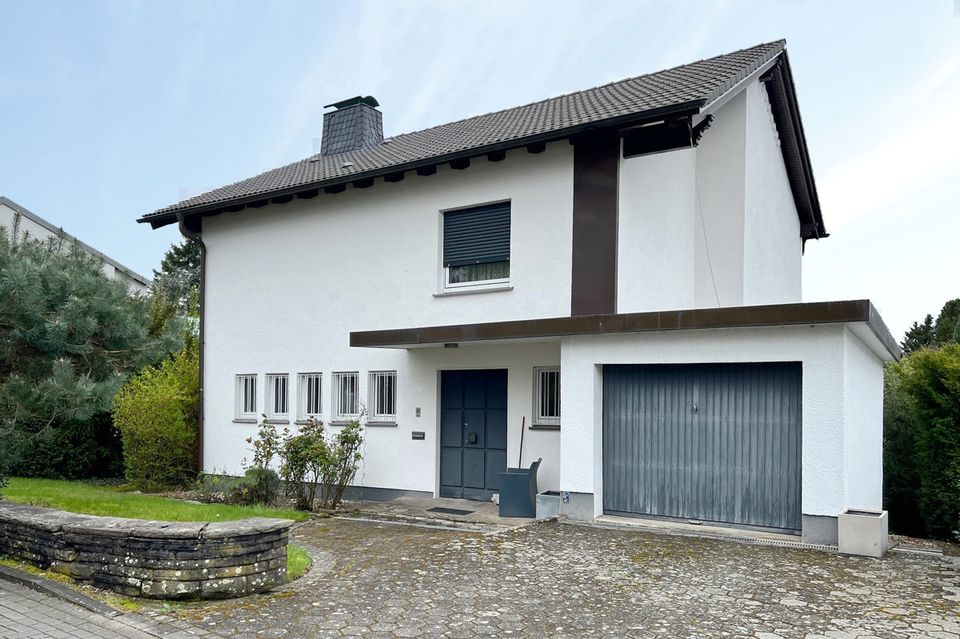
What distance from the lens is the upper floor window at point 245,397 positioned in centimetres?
1611

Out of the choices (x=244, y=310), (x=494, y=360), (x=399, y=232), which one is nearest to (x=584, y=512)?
(x=494, y=360)

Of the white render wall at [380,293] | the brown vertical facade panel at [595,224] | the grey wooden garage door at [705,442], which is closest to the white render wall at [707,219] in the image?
the brown vertical facade panel at [595,224]

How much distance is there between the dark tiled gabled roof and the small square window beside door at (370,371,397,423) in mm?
3468

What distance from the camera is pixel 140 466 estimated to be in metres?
16.1

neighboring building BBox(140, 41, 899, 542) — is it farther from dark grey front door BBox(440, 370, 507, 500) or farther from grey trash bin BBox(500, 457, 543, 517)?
grey trash bin BBox(500, 457, 543, 517)

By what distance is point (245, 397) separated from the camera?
16.3 meters

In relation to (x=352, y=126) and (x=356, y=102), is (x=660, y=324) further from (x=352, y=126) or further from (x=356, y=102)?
(x=356, y=102)

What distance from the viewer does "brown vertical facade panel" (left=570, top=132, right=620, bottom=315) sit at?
11492 mm

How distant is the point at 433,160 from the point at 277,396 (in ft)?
19.5

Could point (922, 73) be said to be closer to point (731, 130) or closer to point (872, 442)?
point (731, 130)

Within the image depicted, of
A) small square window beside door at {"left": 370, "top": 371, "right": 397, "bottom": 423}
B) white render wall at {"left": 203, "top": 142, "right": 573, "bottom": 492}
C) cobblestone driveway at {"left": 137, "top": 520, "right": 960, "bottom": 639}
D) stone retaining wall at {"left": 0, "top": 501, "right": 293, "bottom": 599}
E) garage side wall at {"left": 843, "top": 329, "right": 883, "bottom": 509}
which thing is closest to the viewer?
cobblestone driveway at {"left": 137, "top": 520, "right": 960, "bottom": 639}

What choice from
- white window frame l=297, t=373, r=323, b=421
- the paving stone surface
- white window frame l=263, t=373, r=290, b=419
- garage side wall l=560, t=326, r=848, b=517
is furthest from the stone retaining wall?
white window frame l=263, t=373, r=290, b=419

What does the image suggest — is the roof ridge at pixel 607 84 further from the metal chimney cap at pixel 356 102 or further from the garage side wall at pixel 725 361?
the garage side wall at pixel 725 361

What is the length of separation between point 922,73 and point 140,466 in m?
15.6
